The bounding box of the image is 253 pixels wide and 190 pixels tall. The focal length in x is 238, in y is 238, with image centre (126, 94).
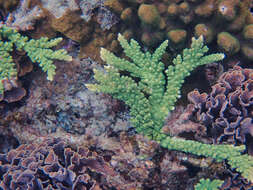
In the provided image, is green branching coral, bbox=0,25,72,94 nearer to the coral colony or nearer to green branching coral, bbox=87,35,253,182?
the coral colony

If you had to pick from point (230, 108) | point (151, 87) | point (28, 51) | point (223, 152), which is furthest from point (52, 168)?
point (230, 108)

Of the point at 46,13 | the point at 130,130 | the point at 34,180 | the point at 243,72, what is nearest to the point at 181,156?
the point at 130,130

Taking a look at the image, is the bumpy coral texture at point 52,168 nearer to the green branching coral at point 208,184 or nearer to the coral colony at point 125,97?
the coral colony at point 125,97

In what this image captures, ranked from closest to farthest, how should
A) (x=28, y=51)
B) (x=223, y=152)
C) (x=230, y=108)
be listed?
(x=223, y=152)
(x=230, y=108)
(x=28, y=51)

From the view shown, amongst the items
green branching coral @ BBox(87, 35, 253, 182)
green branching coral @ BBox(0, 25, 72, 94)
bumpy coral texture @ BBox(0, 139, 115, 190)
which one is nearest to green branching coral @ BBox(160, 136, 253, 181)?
green branching coral @ BBox(87, 35, 253, 182)

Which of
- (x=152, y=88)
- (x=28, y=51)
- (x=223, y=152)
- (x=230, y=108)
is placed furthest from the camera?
(x=28, y=51)

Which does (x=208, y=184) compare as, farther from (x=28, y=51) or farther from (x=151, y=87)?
(x=28, y=51)
